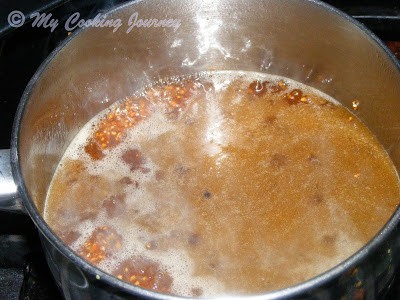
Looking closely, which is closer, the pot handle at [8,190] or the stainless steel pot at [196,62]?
the pot handle at [8,190]

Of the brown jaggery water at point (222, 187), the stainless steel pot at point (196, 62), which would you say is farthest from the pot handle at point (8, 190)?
the brown jaggery water at point (222, 187)

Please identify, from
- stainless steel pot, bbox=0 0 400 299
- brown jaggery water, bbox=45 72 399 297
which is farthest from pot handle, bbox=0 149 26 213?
brown jaggery water, bbox=45 72 399 297

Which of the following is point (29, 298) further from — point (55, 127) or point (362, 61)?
point (362, 61)

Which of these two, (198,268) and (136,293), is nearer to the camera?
(136,293)

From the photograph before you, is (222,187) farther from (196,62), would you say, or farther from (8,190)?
(8,190)

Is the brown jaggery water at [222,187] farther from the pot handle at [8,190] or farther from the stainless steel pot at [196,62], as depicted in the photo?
the pot handle at [8,190]

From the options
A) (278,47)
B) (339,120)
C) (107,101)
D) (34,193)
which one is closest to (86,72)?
(107,101)
